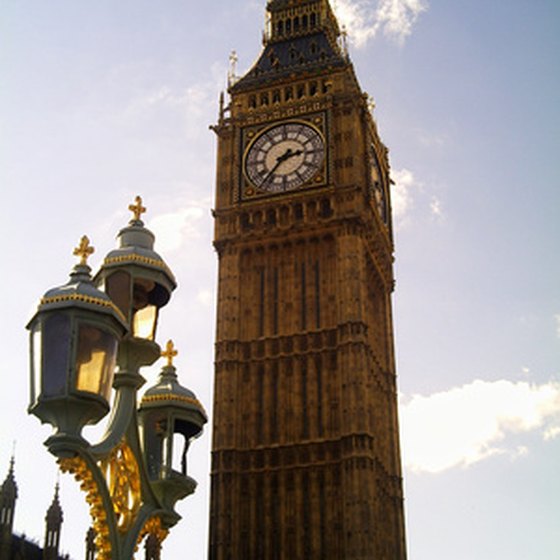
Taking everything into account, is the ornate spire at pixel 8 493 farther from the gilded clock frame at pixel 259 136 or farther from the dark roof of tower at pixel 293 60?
the dark roof of tower at pixel 293 60

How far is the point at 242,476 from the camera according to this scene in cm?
4328

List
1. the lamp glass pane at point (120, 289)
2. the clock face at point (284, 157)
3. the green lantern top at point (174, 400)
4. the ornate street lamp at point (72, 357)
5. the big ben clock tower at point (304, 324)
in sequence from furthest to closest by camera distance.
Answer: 1. the clock face at point (284, 157)
2. the big ben clock tower at point (304, 324)
3. the green lantern top at point (174, 400)
4. the lamp glass pane at point (120, 289)
5. the ornate street lamp at point (72, 357)

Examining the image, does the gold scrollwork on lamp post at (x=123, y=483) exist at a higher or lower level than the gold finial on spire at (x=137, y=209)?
lower

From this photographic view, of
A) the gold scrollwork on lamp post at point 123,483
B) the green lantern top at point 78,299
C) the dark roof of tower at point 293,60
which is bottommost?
the gold scrollwork on lamp post at point 123,483

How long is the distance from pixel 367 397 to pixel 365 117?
15777 millimetres

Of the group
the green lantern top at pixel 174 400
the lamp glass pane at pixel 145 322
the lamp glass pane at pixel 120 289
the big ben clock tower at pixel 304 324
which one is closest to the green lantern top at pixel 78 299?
the lamp glass pane at pixel 120 289

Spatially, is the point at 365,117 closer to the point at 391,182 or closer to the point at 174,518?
the point at 391,182

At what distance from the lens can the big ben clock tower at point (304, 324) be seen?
41812 millimetres

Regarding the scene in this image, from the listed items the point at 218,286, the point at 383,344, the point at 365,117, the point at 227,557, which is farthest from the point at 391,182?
the point at 227,557

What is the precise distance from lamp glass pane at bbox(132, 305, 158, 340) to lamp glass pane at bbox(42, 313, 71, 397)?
198cm

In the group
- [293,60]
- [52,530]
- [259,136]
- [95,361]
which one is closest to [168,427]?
[95,361]

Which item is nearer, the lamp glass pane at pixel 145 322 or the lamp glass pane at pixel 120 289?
the lamp glass pane at pixel 120 289

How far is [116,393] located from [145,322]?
3.81 feet

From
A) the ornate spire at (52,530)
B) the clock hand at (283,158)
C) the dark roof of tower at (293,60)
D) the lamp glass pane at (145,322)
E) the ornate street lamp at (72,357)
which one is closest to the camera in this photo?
the ornate street lamp at (72,357)
